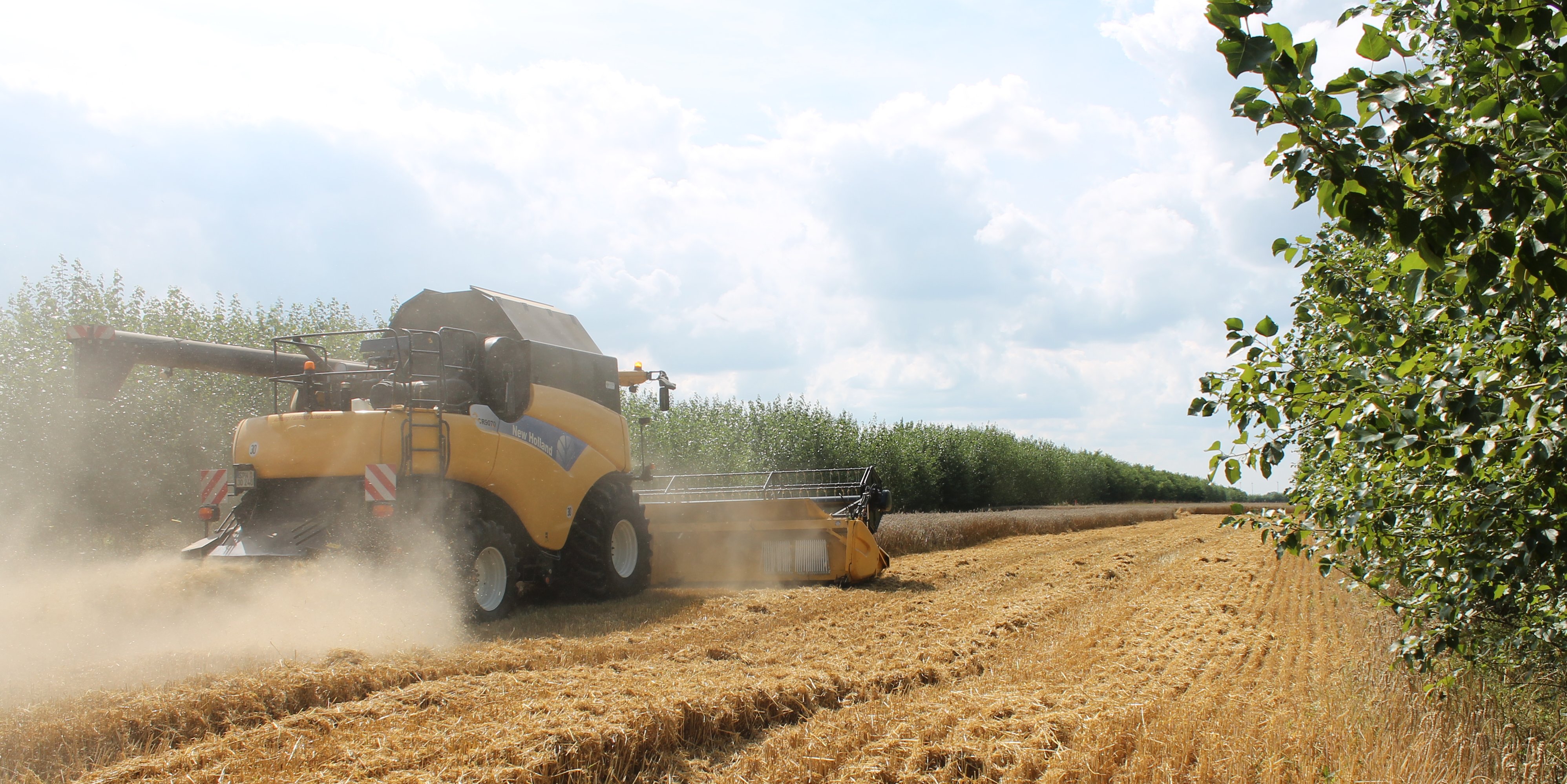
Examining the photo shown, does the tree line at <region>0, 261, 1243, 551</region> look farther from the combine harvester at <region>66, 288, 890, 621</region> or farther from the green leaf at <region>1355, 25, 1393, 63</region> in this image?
the green leaf at <region>1355, 25, 1393, 63</region>

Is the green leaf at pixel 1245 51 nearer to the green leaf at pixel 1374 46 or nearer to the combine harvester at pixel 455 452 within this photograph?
the green leaf at pixel 1374 46

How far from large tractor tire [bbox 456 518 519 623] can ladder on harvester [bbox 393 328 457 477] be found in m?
0.60

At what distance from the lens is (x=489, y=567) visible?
815 centimetres

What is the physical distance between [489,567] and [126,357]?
10.8 ft

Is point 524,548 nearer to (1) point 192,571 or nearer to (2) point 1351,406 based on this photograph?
(1) point 192,571

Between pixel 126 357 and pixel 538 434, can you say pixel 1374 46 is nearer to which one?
pixel 538 434

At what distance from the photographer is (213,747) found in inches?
162

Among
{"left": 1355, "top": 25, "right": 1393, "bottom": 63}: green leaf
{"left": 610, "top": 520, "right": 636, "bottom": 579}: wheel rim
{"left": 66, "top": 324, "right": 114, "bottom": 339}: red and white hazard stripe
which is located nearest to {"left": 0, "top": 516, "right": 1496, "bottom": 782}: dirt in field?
{"left": 610, "top": 520, "right": 636, "bottom": 579}: wheel rim

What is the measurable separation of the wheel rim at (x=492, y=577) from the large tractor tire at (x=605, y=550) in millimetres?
1223

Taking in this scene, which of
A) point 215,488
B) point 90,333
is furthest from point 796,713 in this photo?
point 90,333

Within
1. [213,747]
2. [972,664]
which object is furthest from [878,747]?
[213,747]

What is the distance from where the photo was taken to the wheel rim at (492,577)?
8.06m

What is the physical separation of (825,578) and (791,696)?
20.6ft

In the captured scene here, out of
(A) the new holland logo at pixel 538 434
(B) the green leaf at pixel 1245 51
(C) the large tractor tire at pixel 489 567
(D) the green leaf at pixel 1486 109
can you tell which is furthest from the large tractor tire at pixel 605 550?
(D) the green leaf at pixel 1486 109
